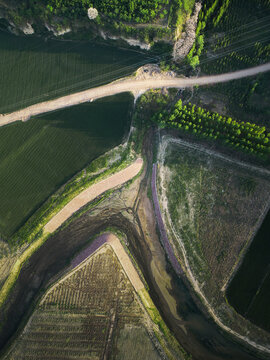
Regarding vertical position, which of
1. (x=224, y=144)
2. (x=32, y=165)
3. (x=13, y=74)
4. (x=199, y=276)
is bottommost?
(x=199, y=276)

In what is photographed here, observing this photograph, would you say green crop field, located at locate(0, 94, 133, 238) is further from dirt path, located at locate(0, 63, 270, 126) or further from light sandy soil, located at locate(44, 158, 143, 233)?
light sandy soil, located at locate(44, 158, 143, 233)

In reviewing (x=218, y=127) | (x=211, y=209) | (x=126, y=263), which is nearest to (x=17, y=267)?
(x=126, y=263)

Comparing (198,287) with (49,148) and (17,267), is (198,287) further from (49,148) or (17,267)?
(49,148)

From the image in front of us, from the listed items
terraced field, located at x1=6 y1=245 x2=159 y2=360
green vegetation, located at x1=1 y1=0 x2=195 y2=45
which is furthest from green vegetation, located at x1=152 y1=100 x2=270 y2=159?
terraced field, located at x1=6 y1=245 x2=159 y2=360

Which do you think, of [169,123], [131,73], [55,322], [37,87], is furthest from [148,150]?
[55,322]

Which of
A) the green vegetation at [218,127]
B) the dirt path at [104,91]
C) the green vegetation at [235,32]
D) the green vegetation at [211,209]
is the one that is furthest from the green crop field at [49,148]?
the green vegetation at [235,32]

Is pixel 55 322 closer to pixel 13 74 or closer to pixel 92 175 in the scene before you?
pixel 92 175

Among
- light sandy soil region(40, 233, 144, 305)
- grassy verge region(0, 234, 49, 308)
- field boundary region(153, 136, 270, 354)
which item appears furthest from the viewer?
light sandy soil region(40, 233, 144, 305)
